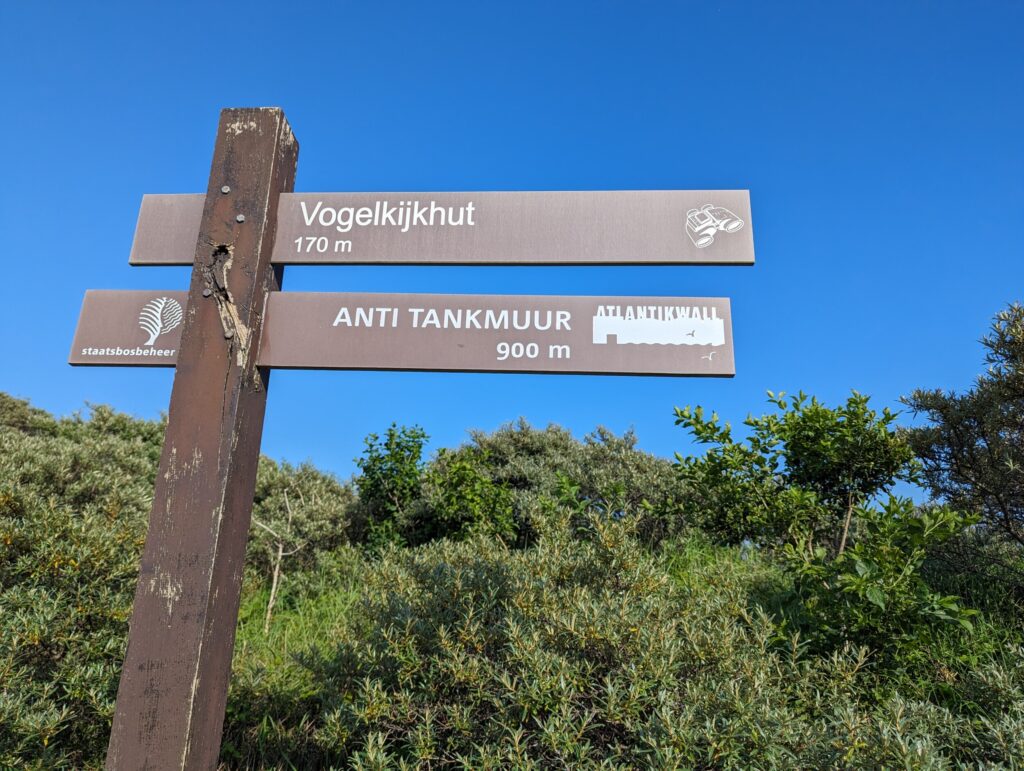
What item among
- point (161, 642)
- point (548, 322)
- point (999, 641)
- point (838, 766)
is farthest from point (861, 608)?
point (161, 642)

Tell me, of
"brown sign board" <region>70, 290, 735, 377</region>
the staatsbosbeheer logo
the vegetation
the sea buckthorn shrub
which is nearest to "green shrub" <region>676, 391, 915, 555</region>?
the vegetation

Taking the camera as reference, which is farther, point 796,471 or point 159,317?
point 796,471

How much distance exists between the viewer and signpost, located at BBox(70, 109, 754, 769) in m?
2.52

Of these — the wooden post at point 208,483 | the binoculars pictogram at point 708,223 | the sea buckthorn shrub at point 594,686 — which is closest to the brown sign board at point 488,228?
the binoculars pictogram at point 708,223

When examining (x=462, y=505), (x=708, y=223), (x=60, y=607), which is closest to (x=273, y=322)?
(x=708, y=223)

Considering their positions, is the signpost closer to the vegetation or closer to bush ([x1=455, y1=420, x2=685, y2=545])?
the vegetation

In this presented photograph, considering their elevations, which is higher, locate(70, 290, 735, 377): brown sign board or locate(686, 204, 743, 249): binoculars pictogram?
locate(686, 204, 743, 249): binoculars pictogram

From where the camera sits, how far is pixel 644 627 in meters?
2.95

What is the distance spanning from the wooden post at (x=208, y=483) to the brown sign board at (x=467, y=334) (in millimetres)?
177

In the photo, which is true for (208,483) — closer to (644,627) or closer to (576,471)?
(644,627)

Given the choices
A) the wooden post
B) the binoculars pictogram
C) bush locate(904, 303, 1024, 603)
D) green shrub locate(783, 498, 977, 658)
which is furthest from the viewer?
bush locate(904, 303, 1024, 603)

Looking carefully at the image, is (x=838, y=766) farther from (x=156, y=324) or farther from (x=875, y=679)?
(x=156, y=324)

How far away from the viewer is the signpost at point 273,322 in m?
2.52

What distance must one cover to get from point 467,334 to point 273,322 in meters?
0.82
